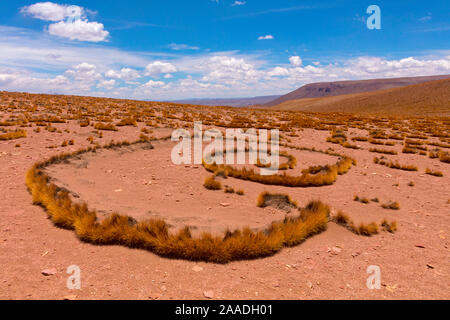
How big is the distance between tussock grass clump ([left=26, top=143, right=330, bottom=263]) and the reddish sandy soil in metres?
0.20

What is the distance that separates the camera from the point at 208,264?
17.0 feet

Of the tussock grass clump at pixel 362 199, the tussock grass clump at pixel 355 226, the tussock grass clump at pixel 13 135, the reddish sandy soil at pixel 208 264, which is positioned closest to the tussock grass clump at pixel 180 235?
the reddish sandy soil at pixel 208 264

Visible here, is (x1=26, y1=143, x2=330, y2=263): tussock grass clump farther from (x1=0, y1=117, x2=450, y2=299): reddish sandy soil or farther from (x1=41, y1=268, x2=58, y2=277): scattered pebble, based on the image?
(x1=41, y1=268, x2=58, y2=277): scattered pebble

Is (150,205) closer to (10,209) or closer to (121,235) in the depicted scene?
(121,235)

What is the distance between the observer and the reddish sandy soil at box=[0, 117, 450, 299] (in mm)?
4457

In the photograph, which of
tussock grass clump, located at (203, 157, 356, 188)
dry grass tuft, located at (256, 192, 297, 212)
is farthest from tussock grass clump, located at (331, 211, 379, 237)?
tussock grass clump, located at (203, 157, 356, 188)

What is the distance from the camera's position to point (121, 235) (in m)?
5.75

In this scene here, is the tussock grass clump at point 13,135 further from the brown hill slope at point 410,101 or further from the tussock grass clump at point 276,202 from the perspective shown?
the brown hill slope at point 410,101

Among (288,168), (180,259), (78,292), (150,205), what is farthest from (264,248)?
(288,168)

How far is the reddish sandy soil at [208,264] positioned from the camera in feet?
14.6

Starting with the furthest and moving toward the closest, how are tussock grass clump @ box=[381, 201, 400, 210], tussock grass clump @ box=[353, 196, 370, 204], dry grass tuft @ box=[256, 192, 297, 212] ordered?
1. tussock grass clump @ box=[353, 196, 370, 204]
2. tussock grass clump @ box=[381, 201, 400, 210]
3. dry grass tuft @ box=[256, 192, 297, 212]

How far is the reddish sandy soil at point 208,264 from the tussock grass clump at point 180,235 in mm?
195

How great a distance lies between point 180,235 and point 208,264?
37.9 inches
